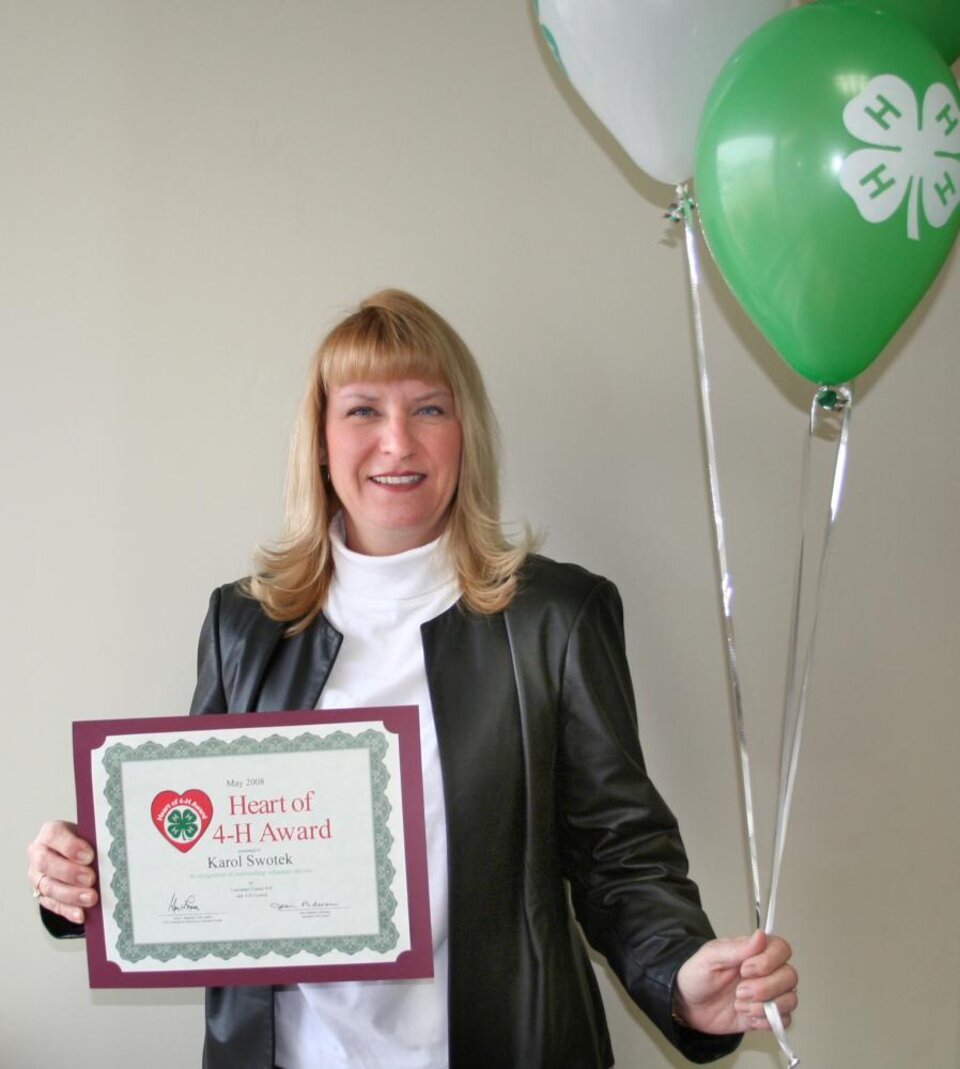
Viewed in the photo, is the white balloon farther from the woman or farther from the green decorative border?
the green decorative border

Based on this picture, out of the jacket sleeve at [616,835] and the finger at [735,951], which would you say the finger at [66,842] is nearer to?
the jacket sleeve at [616,835]

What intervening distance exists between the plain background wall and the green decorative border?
0.61 m

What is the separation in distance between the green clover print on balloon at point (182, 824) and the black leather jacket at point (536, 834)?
0.21 metres

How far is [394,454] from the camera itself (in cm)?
150

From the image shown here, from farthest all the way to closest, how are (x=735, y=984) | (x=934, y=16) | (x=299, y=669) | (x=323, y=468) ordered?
(x=323, y=468) → (x=299, y=669) → (x=934, y=16) → (x=735, y=984)

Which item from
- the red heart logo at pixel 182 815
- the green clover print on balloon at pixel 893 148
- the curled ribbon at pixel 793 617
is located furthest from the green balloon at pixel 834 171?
the red heart logo at pixel 182 815

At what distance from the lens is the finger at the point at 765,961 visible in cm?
125

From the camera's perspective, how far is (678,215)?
151 centimetres

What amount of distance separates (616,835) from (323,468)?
606mm

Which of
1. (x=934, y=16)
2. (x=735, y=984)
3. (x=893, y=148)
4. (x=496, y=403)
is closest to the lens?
(x=893, y=148)

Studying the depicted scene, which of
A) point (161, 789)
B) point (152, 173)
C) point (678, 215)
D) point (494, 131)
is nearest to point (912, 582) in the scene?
point (678, 215)

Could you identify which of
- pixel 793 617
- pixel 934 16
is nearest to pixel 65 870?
pixel 793 617

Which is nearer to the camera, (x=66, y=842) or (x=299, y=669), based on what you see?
(x=66, y=842)

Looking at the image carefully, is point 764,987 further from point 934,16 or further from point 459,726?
point 934,16
